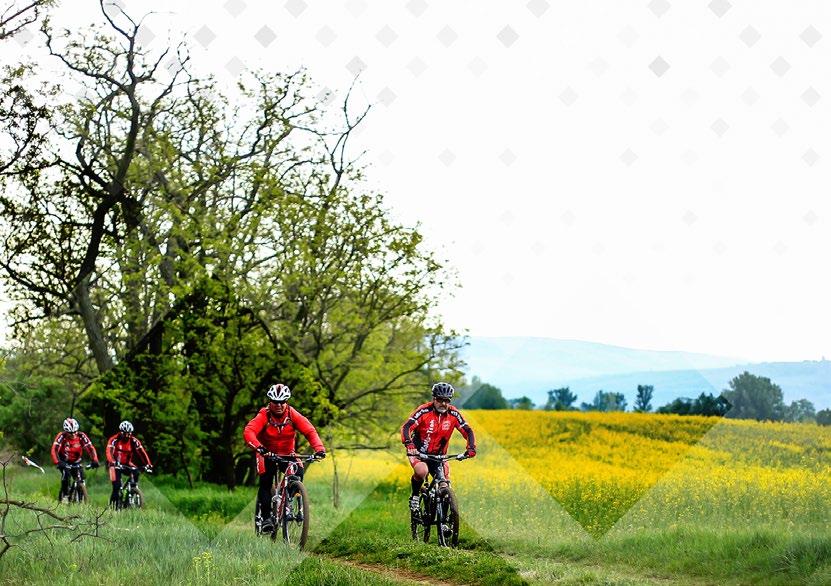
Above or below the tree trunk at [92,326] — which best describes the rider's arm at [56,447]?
below

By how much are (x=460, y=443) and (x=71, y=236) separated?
1334cm

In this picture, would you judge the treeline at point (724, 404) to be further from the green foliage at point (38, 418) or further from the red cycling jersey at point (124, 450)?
the green foliage at point (38, 418)

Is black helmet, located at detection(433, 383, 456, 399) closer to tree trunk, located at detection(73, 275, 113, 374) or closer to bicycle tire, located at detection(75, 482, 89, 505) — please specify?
bicycle tire, located at detection(75, 482, 89, 505)

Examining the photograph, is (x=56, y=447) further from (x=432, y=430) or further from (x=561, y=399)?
(x=432, y=430)

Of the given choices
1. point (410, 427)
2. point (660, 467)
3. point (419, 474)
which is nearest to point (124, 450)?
point (419, 474)

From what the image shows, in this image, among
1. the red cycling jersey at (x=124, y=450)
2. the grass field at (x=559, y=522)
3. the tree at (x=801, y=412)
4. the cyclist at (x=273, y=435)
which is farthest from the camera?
the red cycling jersey at (x=124, y=450)

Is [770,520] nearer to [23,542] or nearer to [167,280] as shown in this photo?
[23,542]

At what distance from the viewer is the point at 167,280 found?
29.5m

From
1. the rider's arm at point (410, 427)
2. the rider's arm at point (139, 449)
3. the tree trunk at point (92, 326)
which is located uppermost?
the tree trunk at point (92, 326)

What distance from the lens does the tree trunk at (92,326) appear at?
98.6 feet

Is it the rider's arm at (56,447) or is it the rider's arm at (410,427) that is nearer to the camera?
the rider's arm at (410,427)

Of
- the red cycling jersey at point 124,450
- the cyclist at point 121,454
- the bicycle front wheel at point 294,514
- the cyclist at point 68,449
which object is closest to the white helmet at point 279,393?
the bicycle front wheel at point 294,514

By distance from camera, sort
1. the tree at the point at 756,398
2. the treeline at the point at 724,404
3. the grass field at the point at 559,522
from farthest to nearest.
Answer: the tree at the point at 756,398
the treeline at the point at 724,404
the grass field at the point at 559,522

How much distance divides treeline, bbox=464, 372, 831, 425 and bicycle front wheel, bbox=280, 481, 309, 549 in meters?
9.18
